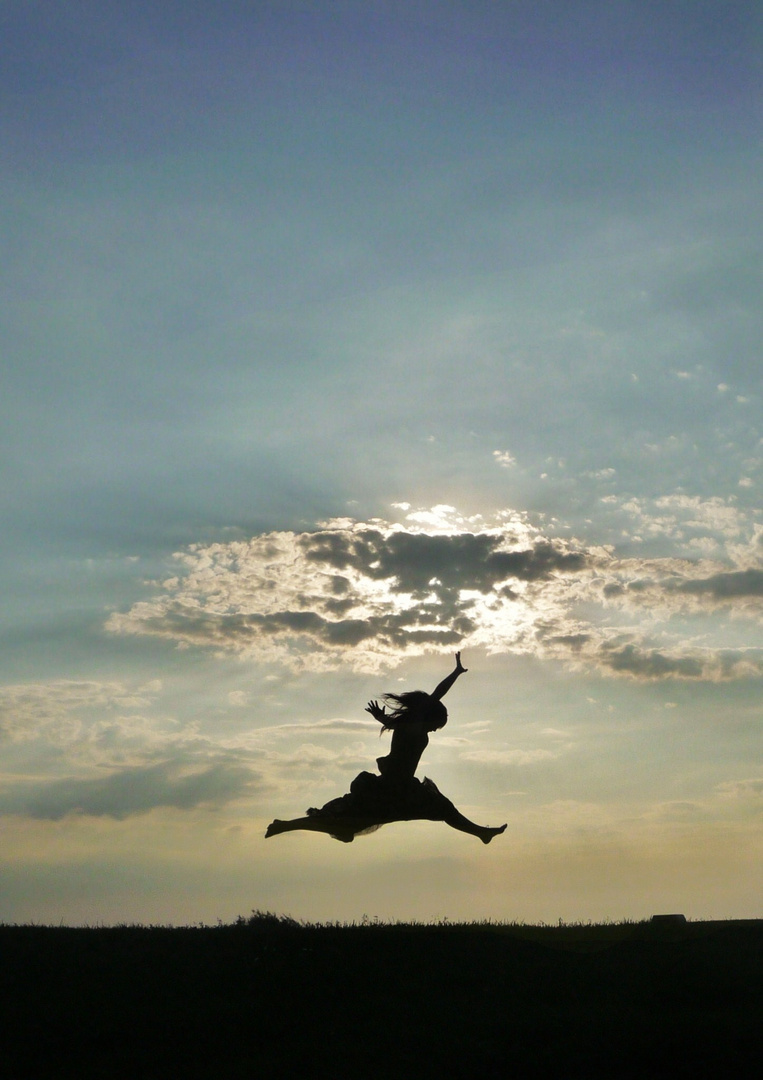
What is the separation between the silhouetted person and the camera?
2289cm

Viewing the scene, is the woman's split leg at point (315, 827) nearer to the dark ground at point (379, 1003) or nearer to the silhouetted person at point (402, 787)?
the silhouetted person at point (402, 787)

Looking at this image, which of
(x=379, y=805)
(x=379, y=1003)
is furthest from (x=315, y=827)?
(x=379, y=1003)

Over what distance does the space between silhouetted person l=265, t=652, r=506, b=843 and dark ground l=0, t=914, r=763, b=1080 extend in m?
3.07

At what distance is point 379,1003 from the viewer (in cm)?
2073

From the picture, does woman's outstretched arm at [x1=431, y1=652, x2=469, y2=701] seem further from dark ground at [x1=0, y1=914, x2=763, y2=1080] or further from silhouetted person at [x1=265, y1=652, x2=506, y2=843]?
dark ground at [x1=0, y1=914, x2=763, y2=1080]

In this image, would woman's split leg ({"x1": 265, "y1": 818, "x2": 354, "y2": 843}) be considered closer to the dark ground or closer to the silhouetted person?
the silhouetted person

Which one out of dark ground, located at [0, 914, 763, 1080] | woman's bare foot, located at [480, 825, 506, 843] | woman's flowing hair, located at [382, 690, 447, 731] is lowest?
dark ground, located at [0, 914, 763, 1080]

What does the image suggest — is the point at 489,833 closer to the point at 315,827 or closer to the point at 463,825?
the point at 463,825

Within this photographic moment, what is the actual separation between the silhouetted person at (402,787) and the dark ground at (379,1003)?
307cm

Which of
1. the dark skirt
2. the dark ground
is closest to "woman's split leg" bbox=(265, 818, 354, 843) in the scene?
the dark skirt

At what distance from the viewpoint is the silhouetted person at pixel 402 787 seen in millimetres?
22891

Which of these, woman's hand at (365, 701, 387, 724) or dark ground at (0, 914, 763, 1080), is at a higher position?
woman's hand at (365, 701, 387, 724)

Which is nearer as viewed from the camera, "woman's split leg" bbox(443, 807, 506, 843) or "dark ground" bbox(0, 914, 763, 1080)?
"dark ground" bbox(0, 914, 763, 1080)

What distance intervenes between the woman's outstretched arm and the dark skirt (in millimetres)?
2106
